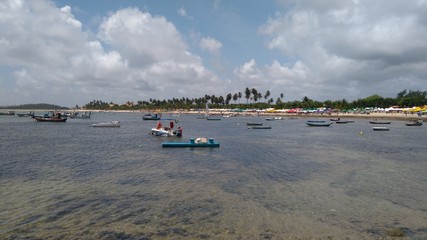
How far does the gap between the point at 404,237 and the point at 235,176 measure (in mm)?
12382

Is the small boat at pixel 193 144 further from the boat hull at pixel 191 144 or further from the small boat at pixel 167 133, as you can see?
the small boat at pixel 167 133

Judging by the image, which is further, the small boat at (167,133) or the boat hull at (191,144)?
the small boat at (167,133)

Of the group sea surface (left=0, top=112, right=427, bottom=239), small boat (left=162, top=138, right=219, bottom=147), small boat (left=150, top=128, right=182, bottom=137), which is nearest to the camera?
sea surface (left=0, top=112, right=427, bottom=239)

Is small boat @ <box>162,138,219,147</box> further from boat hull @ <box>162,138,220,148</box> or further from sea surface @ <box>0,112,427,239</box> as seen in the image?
sea surface @ <box>0,112,427,239</box>

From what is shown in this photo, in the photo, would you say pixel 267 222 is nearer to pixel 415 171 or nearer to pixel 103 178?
pixel 103 178

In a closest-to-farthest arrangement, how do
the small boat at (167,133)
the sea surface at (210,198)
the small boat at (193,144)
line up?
the sea surface at (210,198) < the small boat at (193,144) < the small boat at (167,133)

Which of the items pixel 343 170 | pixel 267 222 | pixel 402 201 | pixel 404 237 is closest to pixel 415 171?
pixel 343 170

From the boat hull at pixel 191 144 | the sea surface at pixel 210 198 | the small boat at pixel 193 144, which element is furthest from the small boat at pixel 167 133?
the sea surface at pixel 210 198

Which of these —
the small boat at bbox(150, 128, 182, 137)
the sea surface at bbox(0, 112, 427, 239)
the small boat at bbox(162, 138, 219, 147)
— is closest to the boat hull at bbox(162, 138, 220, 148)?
the small boat at bbox(162, 138, 219, 147)

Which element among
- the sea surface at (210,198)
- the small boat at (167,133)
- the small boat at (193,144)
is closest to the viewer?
the sea surface at (210,198)

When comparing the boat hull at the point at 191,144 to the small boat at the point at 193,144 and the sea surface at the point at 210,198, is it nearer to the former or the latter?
the small boat at the point at 193,144

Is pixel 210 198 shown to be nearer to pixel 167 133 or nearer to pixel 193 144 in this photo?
pixel 193 144

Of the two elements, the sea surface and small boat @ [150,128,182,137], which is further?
small boat @ [150,128,182,137]

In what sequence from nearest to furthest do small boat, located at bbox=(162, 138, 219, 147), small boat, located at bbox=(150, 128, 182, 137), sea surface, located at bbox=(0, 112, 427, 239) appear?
1. sea surface, located at bbox=(0, 112, 427, 239)
2. small boat, located at bbox=(162, 138, 219, 147)
3. small boat, located at bbox=(150, 128, 182, 137)
